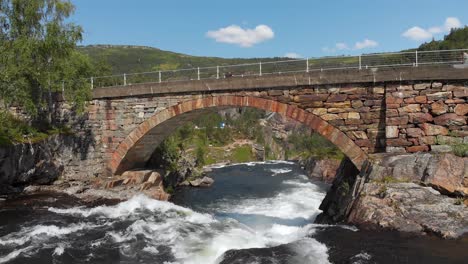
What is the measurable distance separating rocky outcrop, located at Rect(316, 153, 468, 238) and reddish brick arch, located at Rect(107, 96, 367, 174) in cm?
241

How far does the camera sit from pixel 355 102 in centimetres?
1764

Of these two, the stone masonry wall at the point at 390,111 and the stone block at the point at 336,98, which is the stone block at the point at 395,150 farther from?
the stone block at the point at 336,98

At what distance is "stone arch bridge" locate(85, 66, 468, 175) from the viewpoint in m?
16.0

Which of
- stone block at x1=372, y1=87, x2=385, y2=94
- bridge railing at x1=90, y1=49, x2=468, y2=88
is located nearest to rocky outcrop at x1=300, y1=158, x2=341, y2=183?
bridge railing at x1=90, y1=49, x2=468, y2=88

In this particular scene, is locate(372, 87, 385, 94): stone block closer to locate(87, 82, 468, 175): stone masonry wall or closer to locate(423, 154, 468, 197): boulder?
locate(87, 82, 468, 175): stone masonry wall

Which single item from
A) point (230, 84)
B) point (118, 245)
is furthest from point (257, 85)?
point (118, 245)

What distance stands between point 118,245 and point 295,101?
10.5m

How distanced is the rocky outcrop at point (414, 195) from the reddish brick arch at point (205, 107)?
2407 mm

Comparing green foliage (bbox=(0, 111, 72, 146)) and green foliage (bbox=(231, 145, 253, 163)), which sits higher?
green foliage (bbox=(0, 111, 72, 146))

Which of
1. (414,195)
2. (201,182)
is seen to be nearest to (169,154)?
(201,182)

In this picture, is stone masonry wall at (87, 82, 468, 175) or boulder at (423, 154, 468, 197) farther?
stone masonry wall at (87, 82, 468, 175)

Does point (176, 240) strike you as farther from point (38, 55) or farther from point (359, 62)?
point (38, 55)

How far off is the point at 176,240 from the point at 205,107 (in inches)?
356

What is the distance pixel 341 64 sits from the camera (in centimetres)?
1811
